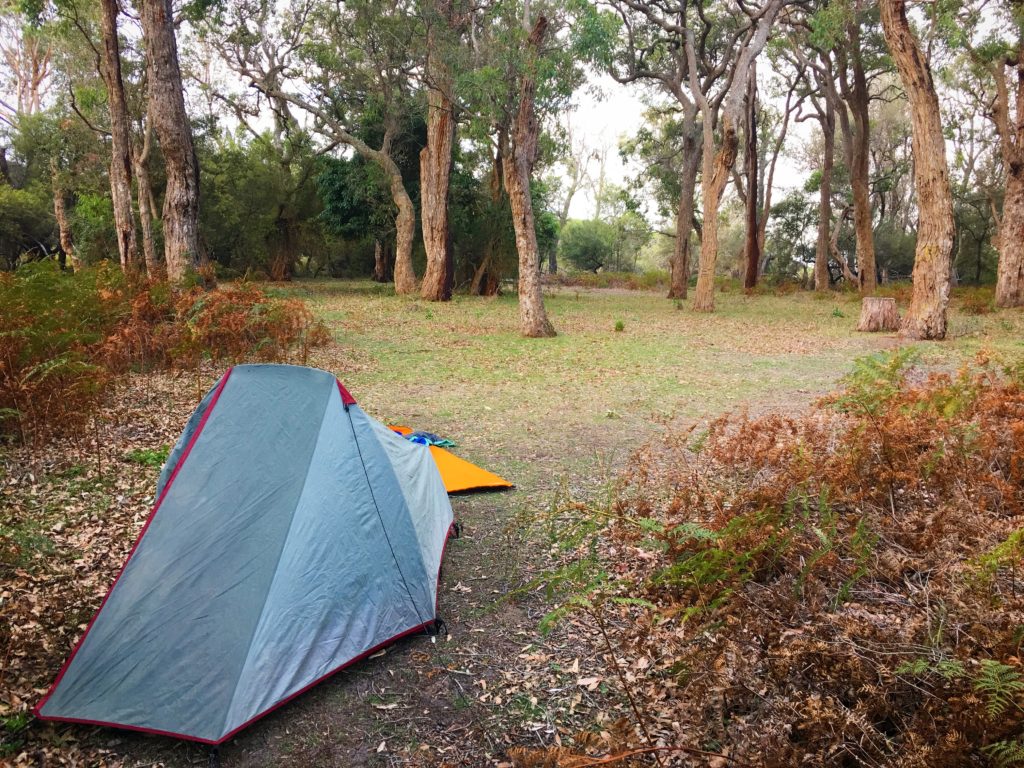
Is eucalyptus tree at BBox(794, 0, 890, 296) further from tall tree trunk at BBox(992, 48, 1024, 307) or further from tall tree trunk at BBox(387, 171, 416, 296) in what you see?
tall tree trunk at BBox(387, 171, 416, 296)

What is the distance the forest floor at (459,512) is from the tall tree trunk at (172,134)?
3206 mm

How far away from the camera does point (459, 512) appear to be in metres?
4.78

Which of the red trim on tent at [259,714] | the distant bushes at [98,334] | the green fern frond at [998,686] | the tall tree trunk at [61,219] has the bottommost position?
the red trim on tent at [259,714]

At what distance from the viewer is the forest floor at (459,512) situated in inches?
103

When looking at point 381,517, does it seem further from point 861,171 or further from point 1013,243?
point 861,171

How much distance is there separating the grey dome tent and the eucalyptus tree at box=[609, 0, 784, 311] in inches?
558

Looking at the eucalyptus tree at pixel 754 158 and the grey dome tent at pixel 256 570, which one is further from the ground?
the eucalyptus tree at pixel 754 158

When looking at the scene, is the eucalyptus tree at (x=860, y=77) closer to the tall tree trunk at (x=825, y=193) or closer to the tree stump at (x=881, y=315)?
the tall tree trunk at (x=825, y=193)

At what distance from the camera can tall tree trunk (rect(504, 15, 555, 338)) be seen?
11245 mm

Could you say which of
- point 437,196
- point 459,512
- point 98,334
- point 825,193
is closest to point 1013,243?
point 825,193

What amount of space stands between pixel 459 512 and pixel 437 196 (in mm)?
15401

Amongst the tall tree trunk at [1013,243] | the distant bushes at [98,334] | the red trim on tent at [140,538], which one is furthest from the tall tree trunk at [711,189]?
the red trim on tent at [140,538]

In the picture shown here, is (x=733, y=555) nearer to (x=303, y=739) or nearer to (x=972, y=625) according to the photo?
(x=972, y=625)

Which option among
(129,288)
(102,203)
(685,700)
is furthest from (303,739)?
(102,203)
